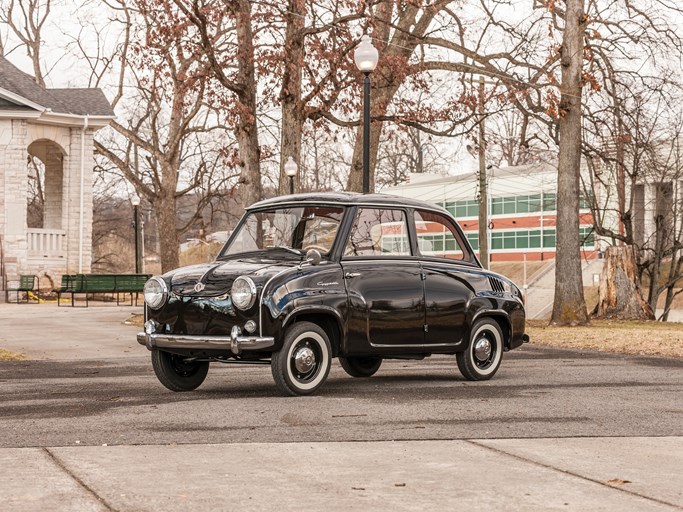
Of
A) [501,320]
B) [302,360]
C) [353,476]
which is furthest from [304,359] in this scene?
[353,476]

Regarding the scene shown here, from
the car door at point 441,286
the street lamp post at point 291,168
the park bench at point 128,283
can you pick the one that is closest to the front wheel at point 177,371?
the car door at point 441,286

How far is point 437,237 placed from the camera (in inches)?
419

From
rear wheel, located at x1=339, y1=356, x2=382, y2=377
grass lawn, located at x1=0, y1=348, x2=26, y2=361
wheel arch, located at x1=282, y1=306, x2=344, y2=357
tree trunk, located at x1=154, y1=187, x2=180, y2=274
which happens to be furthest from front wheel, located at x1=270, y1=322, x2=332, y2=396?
tree trunk, located at x1=154, y1=187, x2=180, y2=274

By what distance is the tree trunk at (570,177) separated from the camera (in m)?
24.8

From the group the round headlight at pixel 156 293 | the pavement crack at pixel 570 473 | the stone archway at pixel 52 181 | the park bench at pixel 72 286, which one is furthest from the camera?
the stone archway at pixel 52 181

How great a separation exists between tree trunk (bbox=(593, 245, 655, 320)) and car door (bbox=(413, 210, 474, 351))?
19233mm

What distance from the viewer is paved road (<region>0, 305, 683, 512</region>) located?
5.59 m

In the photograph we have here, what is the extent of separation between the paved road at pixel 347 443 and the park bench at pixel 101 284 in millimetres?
20300

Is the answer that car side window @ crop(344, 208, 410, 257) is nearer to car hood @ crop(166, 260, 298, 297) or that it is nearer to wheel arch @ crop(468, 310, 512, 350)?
car hood @ crop(166, 260, 298, 297)

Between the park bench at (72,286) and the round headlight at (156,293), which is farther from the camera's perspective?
the park bench at (72,286)

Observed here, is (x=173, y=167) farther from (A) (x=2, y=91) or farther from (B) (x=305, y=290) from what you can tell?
(B) (x=305, y=290)

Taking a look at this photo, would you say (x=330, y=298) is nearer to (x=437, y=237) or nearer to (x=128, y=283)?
(x=437, y=237)

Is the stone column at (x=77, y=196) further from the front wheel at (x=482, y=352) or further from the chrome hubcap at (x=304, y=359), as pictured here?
the chrome hubcap at (x=304, y=359)

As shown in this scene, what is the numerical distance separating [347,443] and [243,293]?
238cm
